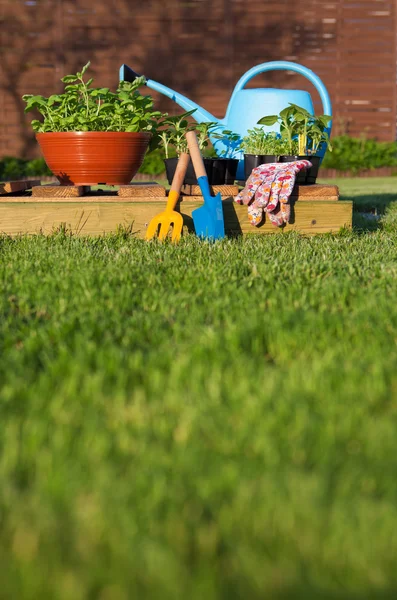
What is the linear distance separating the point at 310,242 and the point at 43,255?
50.2 inches

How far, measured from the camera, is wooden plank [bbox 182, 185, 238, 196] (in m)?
3.75

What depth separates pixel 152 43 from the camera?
12.0m

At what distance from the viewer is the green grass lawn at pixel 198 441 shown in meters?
0.99

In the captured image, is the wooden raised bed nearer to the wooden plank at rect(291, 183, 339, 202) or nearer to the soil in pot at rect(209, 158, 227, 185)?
the wooden plank at rect(291, 183, 339, 202)

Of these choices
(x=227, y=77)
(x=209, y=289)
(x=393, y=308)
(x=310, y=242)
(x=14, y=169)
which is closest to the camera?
(x=393, y=308)

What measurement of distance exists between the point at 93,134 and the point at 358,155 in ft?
29.0

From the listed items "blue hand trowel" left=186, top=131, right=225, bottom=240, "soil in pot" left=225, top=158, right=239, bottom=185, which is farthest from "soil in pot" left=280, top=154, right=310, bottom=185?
"blue hand trowel" left=186, top=131, right=225, bottom=240

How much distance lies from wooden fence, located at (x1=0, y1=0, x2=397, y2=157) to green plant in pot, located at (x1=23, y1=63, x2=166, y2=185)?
27.2 ft

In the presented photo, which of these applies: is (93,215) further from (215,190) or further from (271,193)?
(271,193)

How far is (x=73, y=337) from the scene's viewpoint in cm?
195

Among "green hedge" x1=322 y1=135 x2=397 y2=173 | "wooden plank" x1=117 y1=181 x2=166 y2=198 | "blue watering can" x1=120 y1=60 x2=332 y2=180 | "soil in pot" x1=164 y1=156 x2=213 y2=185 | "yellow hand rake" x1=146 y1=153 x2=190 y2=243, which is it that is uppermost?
"blue watering can" x1=120 y1=60 x2=332 y2=180

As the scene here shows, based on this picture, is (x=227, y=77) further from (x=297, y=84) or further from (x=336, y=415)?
(x=336, y=415)

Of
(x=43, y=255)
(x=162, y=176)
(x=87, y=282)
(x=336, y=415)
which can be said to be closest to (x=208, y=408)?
(x=336, y=415)

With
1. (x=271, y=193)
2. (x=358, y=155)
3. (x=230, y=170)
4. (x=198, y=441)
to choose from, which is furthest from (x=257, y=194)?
(x=358, y=155)
